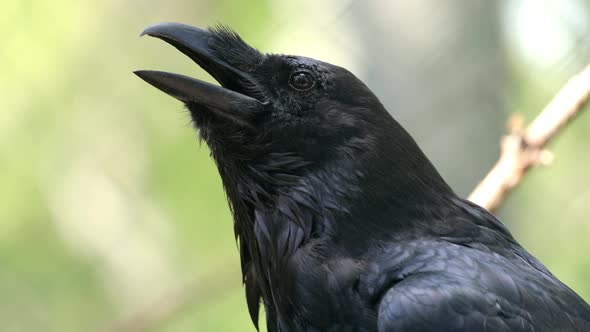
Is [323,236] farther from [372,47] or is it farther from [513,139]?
[372,47]

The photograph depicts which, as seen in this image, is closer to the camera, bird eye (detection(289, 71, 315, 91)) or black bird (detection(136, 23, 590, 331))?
black bird (detection(136, 23, 590, 331))

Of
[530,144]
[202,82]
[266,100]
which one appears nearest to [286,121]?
[266,100]

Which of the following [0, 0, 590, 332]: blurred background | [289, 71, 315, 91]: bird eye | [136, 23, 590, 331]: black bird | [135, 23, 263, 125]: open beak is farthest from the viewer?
[0, 0, 590, 332]: blurred background

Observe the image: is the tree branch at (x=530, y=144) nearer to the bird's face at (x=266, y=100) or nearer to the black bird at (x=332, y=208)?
the black bird at (x=332, y=208)

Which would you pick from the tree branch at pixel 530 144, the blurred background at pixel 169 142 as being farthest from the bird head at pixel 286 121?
the blurred background at pixel 169 142

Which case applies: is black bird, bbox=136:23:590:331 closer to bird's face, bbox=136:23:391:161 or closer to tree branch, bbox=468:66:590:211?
bird's face, bbox=136:23:391:161

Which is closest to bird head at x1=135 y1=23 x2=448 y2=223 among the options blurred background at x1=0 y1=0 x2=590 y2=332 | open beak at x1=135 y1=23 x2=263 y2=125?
open beak at x1=135 y1=23 x2=263 y2=125

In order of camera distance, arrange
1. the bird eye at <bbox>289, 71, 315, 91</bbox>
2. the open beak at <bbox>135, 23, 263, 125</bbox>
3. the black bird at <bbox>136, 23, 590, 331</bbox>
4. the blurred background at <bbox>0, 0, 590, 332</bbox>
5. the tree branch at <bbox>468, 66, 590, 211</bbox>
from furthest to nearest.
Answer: the blurred background at <bbox>0, 0, 590, 332</bbox>
the tree branch at <bbox>468, 66, 590, 211</bbox>
the bird eye at <bbox>289, 71, 315, 91</bbox>
the open beak at <bbox>135, 23, 263, 125</bbox>
the black bird at <bbox>136, 23, 590, 331</bbox>

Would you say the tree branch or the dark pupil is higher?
the tree branch
